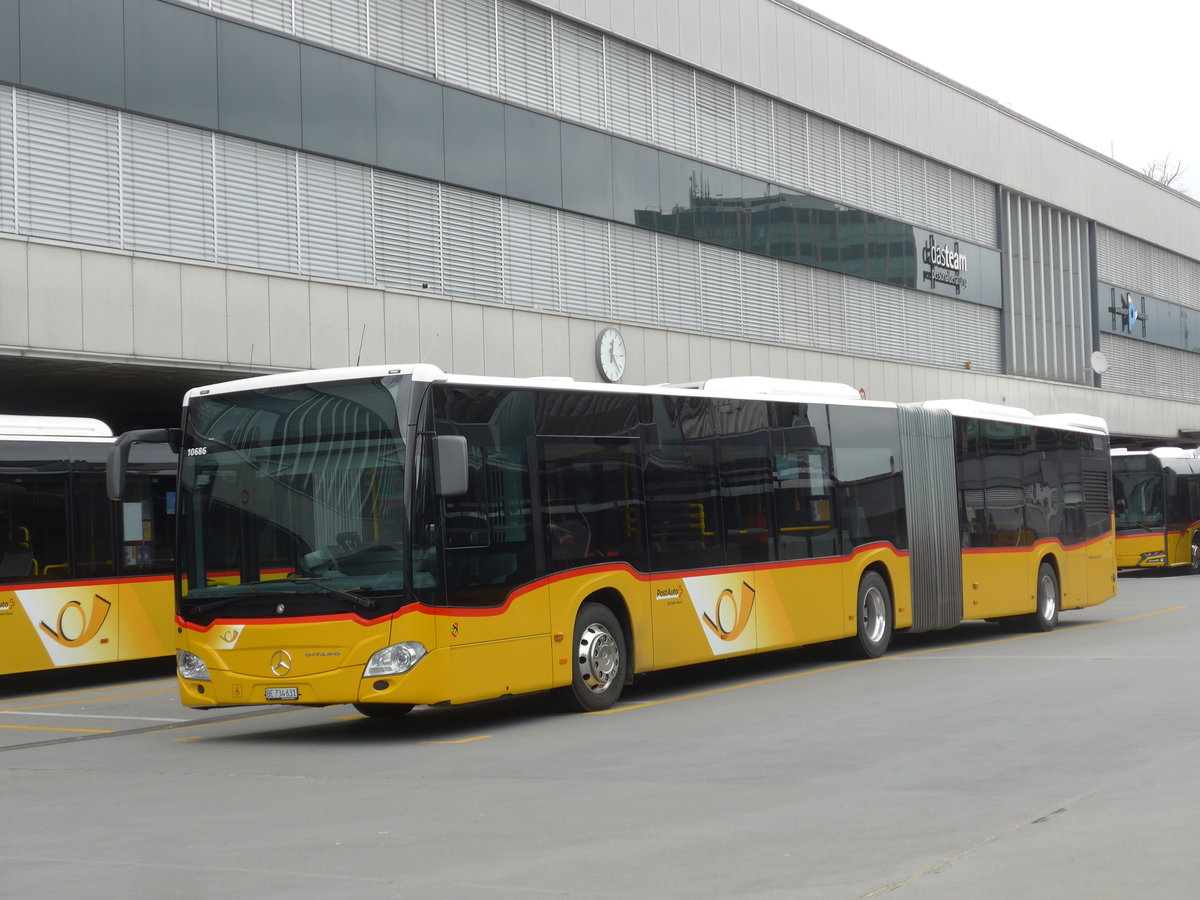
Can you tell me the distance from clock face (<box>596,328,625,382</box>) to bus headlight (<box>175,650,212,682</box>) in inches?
683

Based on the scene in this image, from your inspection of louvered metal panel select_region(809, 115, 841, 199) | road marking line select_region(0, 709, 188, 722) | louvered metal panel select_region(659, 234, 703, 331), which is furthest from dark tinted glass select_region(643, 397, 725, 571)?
louvered metal panel select_region(809, 115, 841, 199)

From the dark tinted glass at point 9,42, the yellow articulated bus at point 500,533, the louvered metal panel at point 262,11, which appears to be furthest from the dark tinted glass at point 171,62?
the yellow articulated bus at point 500,533

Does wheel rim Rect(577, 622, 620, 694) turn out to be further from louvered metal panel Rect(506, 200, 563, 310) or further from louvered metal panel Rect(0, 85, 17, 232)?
louvered metal panel Rect(506, 200, 563, 310)

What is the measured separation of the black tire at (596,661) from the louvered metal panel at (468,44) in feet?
51.2

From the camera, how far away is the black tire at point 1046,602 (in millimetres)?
21938

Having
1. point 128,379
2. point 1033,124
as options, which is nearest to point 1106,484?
point 128,379

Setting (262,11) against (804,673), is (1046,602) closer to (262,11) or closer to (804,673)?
(804,673)

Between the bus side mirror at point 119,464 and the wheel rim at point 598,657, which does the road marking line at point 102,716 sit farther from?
the wheel rim at point 598,657

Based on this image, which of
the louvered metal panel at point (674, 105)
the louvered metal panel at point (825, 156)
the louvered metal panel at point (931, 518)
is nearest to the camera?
the louvered metal panel at point (931, 518)

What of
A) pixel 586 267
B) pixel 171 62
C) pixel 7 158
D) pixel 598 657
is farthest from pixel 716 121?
pixel 598 657

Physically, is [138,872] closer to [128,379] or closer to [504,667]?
[504,667]

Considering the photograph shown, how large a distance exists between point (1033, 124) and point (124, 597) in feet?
121

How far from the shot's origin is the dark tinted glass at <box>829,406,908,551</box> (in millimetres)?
17938

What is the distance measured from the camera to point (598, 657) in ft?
44.7
